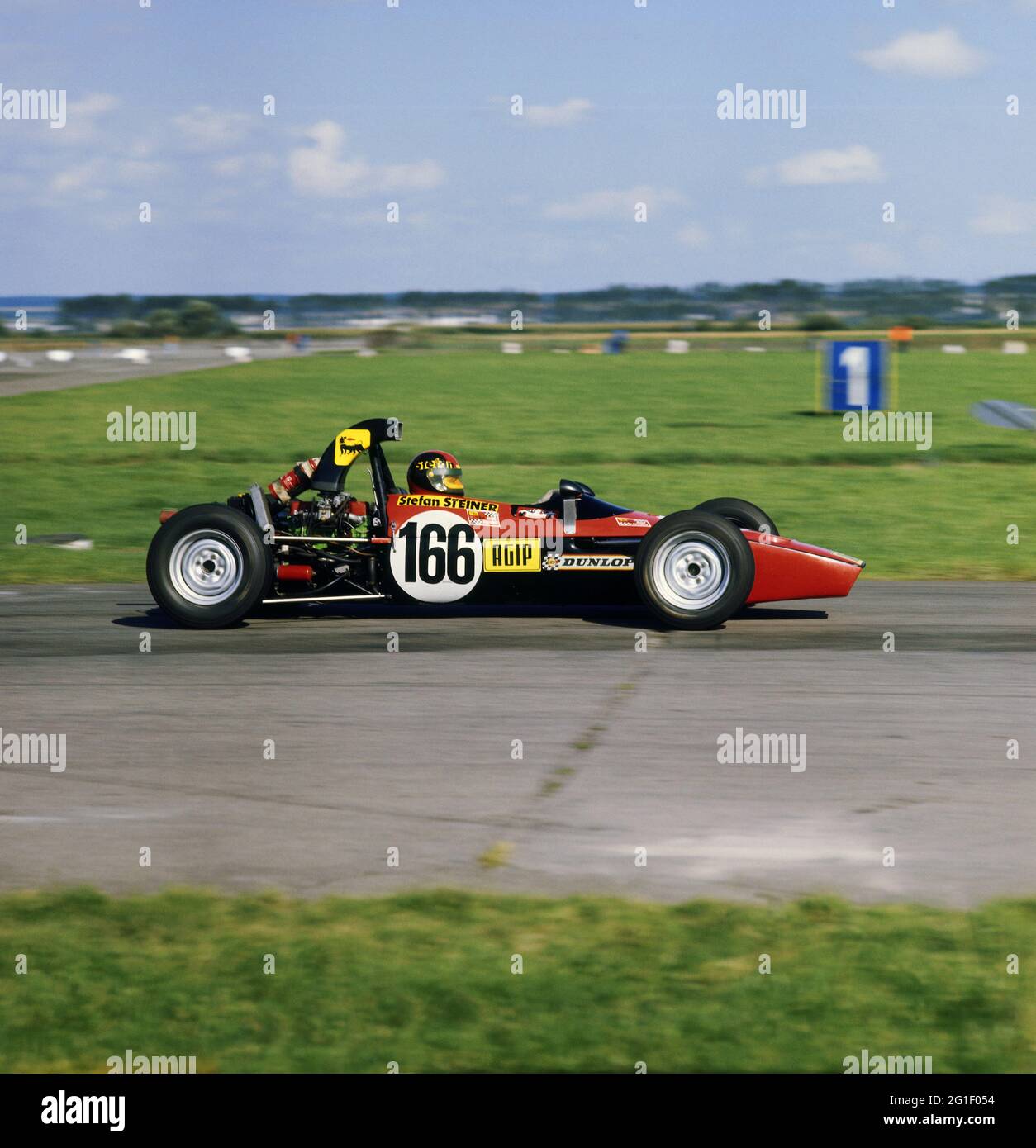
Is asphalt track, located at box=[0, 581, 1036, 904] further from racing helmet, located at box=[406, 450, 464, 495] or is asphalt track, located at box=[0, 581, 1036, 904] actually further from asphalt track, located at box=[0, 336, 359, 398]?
asphalt track, located at box=[0, 336, 359, 398]

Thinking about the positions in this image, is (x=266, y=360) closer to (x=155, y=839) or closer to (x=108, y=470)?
(x=108, y=470)

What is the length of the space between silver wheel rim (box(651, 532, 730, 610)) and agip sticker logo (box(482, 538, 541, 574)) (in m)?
0.81

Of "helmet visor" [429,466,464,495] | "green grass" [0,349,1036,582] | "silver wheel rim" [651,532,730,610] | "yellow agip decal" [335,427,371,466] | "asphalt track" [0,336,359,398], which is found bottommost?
"silver wheel rim" [651,532,730,610]

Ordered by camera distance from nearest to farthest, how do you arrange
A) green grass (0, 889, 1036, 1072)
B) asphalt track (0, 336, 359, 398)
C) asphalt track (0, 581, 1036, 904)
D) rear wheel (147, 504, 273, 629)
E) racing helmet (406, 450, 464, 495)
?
green grass (0, 889, 1036, 1072) → asphalt track (0, 581, 1036, 904) → rear wheel (147, 504, 273, 629) → racing helmet (406, 450, 464, 495) → asphalt track (0, 336, 359, 398)

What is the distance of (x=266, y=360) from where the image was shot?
186 ft

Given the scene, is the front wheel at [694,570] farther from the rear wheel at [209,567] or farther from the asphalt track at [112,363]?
the asphalt track at [112,363]

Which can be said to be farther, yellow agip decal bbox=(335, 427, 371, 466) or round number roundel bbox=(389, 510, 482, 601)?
yellow agip decal bbox=(335, 427, 371, 466)

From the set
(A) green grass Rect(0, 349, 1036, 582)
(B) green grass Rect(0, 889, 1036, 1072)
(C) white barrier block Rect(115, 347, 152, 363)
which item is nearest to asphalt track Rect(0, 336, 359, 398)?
(C) white barrier block Rect(115, 347, 152, 363)

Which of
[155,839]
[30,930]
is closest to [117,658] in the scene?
[155,839]

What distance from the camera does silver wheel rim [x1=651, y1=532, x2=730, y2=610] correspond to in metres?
10.2

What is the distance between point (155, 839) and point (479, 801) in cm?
130

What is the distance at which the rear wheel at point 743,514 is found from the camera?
11.2 metres

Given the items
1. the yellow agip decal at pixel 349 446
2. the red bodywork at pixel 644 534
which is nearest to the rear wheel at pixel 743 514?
the red bodywork at pixel 644 534

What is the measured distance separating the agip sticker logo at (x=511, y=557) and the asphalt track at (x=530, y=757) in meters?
0.47
